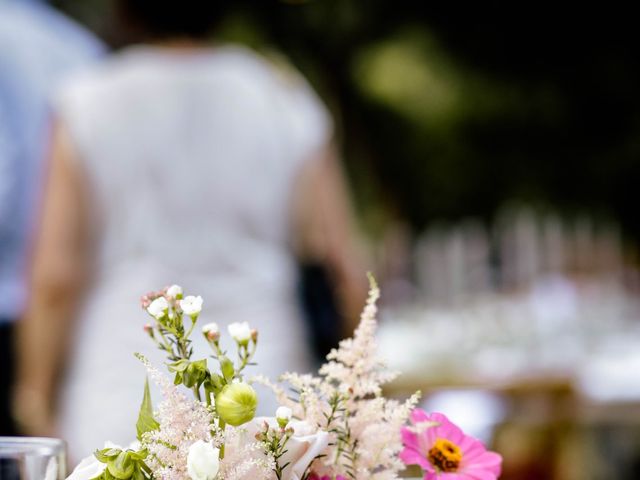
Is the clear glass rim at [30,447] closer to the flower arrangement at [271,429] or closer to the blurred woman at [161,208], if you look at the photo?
the flower arrangement at [271,429]

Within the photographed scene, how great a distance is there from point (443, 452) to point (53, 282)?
118cm

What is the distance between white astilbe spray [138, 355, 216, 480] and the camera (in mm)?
662

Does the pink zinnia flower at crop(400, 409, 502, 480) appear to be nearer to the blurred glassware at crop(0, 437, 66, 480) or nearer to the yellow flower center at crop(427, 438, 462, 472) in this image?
the yellow flower center at crop(427, 438, 462, 472)

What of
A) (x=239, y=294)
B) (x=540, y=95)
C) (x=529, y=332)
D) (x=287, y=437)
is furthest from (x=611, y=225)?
(x=287, y=437)

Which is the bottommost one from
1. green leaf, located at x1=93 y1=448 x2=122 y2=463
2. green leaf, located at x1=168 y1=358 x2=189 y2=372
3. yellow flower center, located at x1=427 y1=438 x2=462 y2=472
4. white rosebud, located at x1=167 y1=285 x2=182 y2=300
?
yellow flower center, located at x1=427 y1=438 x2=462 y2=472

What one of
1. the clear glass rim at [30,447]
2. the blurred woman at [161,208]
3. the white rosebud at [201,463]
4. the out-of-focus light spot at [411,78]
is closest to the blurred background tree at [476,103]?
the out-of-focus light spot at [411,78]

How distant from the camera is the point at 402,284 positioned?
20.2 feet

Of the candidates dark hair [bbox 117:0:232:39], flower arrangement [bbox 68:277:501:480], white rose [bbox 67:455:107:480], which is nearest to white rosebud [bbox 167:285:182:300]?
flower arrangement [bbox 68:277:501:480]

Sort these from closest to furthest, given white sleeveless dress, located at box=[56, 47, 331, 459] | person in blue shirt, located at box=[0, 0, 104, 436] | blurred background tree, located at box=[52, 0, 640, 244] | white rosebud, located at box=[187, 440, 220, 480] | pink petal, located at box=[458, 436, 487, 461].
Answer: white rosebud, located at box=[187, 440, 220, 480] < pink petal, located at box=[458, 436, 487, 461] < white sleeveless dress, located at box=[56, 47, 331, 459] < person in blue shirt, located at box=[0, 0, 104, 436] < blurred background tree, located at box=[52, 0, 640, 244]

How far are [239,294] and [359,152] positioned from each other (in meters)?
6.38

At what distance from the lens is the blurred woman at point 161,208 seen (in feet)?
5.78

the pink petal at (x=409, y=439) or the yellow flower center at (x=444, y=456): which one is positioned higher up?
the pink petal at (x=409, y=439)

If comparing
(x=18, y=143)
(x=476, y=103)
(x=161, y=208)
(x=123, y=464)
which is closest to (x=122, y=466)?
(x=123, y=464)

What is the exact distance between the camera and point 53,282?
1805 mm
